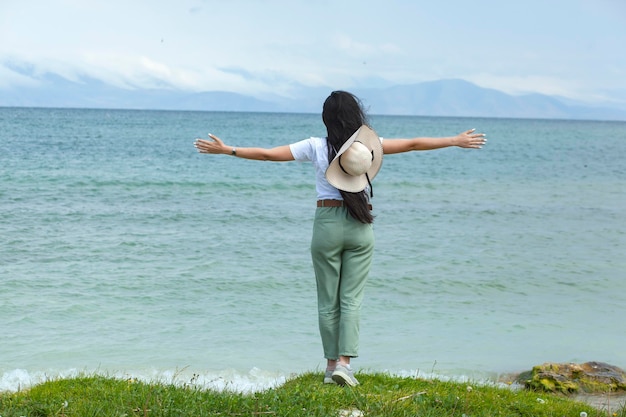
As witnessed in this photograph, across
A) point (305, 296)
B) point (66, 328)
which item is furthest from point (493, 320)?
point (66, 328)

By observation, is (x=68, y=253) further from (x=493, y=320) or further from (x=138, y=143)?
(x=138, y=143)

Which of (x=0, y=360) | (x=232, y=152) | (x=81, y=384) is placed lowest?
(x=0, y=360)

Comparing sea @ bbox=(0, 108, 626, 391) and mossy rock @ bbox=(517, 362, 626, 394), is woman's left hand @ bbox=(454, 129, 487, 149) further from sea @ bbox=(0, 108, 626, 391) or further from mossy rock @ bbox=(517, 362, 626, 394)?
mossy rock @ bbox=(517, 362, 626, 394)

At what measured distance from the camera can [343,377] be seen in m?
5.21

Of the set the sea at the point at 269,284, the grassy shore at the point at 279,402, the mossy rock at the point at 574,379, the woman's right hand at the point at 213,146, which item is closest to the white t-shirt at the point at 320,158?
the woman's right hand at the point at 213,146

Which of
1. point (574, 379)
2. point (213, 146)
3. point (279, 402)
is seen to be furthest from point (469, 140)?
point (574, 379)

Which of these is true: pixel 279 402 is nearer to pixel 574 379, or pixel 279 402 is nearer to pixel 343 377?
pixel 343 377

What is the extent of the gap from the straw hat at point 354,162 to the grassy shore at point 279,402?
138cm

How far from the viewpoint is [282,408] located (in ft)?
14.6

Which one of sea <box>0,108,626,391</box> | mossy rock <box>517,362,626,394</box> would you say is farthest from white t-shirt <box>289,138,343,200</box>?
mossy rock <box>517,362,626,394</box>

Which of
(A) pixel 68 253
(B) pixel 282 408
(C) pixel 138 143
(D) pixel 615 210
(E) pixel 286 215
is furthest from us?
(C) pixel 138 143

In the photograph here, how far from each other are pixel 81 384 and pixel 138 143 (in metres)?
42.7

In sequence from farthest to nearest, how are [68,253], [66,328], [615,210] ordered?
[615,210] → [68,253] → [66,328]

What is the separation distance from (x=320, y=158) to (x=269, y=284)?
19.4ft
